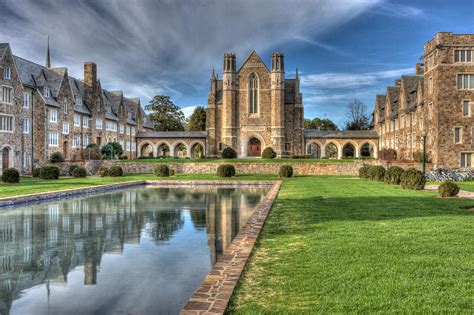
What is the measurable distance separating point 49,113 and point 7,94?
608cm

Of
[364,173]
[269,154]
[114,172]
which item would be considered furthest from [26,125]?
[364,173]

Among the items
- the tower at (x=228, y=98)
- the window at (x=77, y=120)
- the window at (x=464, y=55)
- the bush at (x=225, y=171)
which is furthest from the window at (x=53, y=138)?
the window at (x=464, y=55)

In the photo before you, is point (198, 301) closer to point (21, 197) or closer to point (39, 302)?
point (39, 302)

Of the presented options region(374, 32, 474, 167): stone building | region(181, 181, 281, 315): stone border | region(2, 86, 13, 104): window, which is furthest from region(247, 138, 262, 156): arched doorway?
region(181, 181, 281, 315): stone border

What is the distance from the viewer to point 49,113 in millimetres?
38875

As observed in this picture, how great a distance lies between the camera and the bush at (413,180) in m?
19.9

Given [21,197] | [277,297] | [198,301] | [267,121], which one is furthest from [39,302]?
[267,121]

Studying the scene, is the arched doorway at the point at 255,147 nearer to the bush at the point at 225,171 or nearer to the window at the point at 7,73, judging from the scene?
the bush at the point at 225,171

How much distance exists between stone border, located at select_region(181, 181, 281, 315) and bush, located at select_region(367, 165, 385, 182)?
20677 millimetres

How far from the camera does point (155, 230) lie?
10938 millimetres

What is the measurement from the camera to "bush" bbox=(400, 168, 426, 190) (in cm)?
1986

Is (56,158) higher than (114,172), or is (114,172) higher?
(56,158)

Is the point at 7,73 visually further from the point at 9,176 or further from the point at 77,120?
the point at 77,120

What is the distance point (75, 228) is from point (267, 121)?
40.5m
